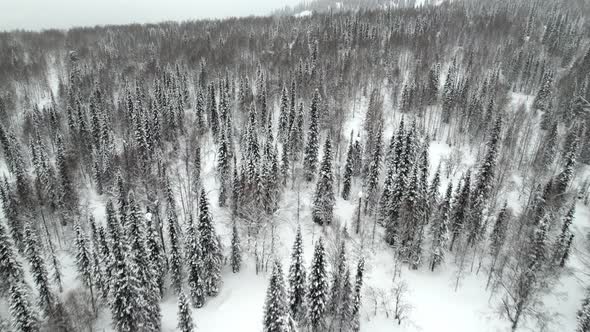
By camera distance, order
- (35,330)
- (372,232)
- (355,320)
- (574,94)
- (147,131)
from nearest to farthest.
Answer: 1. (35,330)
2. (355,320)
3. (372,232)
4. (147,131)
5. (574,94)

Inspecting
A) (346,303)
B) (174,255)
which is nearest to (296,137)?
(174,255)

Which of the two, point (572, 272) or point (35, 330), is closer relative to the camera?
point (35, 330)

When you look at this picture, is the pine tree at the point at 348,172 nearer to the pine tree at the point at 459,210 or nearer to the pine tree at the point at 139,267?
the pine tree at the point at 459,210

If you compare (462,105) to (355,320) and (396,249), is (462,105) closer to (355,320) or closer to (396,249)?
(396,249)

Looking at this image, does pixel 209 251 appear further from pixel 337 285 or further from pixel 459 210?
pixel 459 210

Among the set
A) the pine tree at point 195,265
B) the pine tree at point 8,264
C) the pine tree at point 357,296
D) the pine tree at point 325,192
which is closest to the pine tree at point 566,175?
the pine tree at point 325,192

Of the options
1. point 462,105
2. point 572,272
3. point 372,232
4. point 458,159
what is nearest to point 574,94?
point 462,105

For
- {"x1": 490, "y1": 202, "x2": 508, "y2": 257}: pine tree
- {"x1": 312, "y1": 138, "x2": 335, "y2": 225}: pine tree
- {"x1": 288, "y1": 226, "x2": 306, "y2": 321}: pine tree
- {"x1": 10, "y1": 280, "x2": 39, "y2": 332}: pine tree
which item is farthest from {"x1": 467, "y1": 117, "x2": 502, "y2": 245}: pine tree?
{"x1": 10, "y1": 280, "x2": 39, "y2": 332}: pine tree
